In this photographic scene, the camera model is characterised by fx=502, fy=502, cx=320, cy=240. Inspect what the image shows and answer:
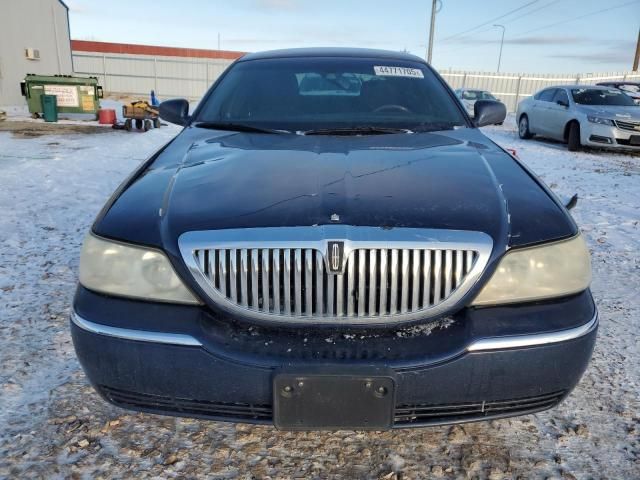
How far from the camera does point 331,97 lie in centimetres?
292

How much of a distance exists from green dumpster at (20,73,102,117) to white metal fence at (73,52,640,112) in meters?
14.5

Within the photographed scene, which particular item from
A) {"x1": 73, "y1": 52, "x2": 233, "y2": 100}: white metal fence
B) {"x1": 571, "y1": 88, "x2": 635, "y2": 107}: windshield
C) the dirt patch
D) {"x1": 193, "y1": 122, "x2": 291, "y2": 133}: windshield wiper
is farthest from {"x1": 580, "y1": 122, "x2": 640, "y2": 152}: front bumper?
{"x1": 73, "y1": 52, "x2": 233, "y2": 100}: white metal fence

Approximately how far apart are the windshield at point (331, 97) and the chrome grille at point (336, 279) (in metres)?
1.28

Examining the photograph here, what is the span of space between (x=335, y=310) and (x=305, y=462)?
2.16 ft

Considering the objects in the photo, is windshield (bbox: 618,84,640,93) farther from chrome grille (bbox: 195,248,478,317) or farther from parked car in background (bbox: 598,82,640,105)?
chrome grille (bbox: 195,248,478,317)

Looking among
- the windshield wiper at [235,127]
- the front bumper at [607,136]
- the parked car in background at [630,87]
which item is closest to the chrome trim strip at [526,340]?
the windshield wiper at [235,127]

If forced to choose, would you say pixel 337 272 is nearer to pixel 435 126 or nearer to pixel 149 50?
pixel 435 126

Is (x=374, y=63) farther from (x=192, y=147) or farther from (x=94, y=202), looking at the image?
(x=94, y=202)

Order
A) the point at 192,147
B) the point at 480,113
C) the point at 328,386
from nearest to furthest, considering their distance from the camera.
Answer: the point at 328,386 → the point at 192,147 → the point at 480,113

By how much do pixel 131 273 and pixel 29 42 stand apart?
1964cm

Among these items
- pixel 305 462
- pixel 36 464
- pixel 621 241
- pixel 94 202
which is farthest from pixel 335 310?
pixel 94 202

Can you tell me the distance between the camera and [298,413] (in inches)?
57.4

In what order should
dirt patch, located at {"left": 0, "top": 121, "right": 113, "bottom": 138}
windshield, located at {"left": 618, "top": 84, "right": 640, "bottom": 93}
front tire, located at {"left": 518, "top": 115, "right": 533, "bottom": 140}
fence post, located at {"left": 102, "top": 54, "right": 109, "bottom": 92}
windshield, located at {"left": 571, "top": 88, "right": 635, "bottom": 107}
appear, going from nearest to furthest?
windshield, located at {"left": 571, "top": 88, "right": 635, "bottom": 107}
dirt patch, located at {"left": 0, "top": 121, "right": 113, "bottom": 138}
front tire, located at {"left": 518, "top": 115, "right": 533, "bottom": 140}
windshield, located at {"left": 618, "top": 84, "right": 640, "bottom": 93}
fence post, located at {"left": 102, "top": 54, "right": 109, "bottom": 92}

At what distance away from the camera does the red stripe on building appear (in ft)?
118
